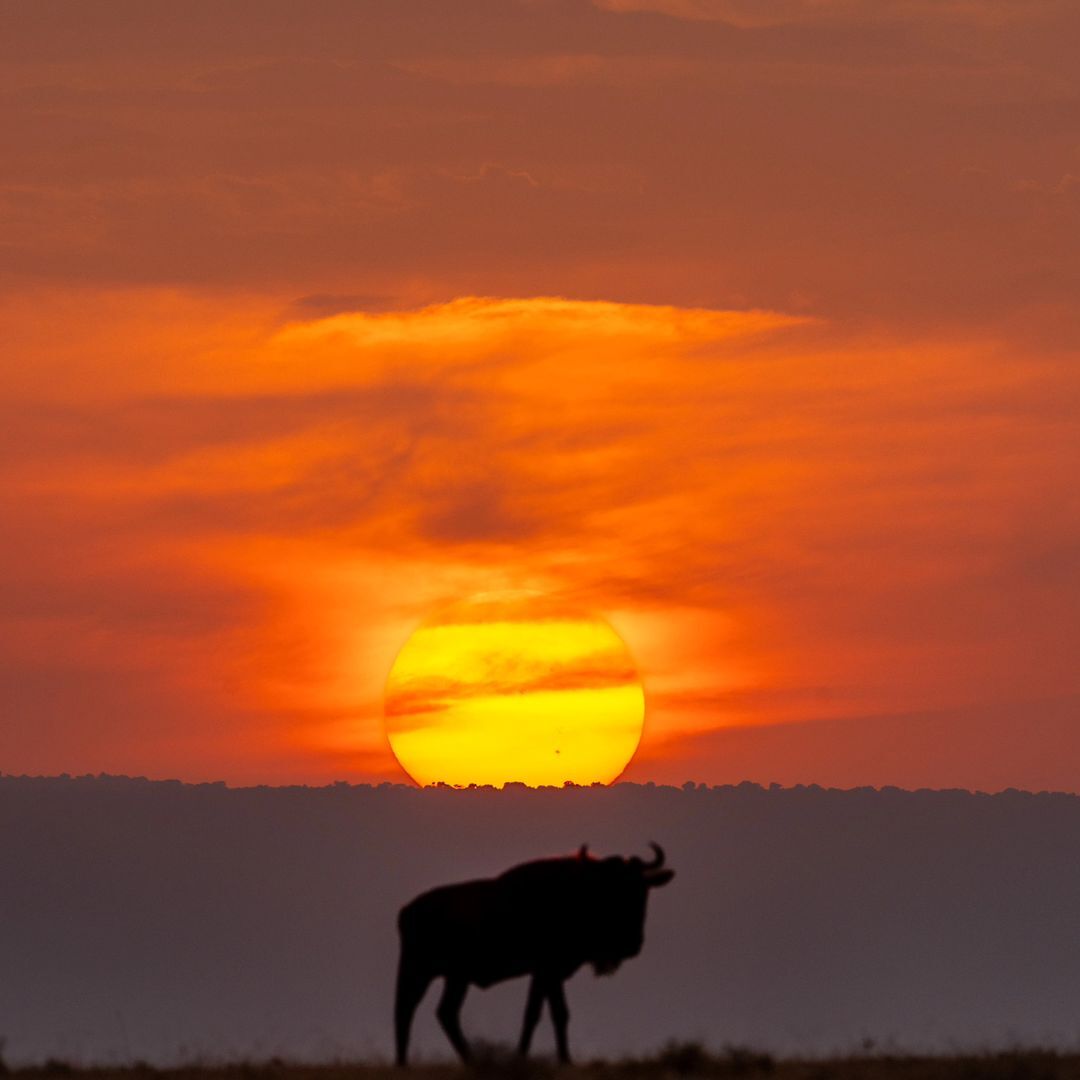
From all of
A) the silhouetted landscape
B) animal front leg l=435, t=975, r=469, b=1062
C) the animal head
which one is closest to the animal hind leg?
animal front leg l=435, t=975, r=469, b=1062

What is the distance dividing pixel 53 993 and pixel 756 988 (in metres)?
37.0

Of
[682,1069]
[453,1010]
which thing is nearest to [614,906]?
[453,1010]

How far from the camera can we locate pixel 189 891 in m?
149

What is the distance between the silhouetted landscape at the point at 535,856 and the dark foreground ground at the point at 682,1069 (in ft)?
193

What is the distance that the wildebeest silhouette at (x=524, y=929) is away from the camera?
97.6 feet

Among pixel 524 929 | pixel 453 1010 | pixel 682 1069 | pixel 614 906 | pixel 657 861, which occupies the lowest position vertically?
pixel 682 1069

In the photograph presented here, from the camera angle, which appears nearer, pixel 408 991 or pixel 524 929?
pixel 524 929

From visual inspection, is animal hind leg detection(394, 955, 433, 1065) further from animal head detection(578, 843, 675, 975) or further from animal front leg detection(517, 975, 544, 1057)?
animal head detection(578, 843, 675, 975)

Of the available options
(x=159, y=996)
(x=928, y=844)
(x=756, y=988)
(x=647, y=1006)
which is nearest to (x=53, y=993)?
(x=159, y=996)

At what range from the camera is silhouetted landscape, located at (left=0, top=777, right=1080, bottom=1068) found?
11038 cm

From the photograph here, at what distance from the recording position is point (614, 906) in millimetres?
30219

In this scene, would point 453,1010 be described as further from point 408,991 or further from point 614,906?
point 614,906

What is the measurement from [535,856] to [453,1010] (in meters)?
76.6

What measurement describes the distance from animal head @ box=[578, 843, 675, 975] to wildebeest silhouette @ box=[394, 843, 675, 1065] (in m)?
0.01
